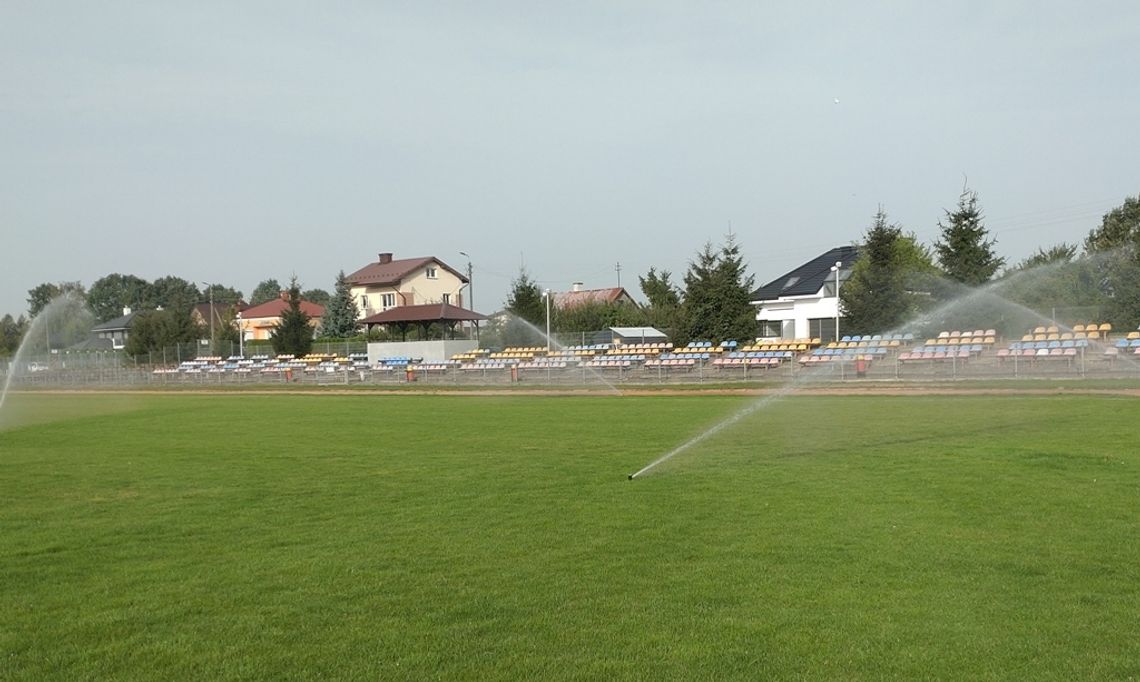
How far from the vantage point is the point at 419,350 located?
220ft

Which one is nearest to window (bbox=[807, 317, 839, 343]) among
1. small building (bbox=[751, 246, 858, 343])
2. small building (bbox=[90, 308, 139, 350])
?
small building (bbox=[751, 246, 858, 343])

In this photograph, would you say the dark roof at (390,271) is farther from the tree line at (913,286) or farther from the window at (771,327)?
the window at (771,327)

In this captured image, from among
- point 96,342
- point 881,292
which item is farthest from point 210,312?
point 881,292

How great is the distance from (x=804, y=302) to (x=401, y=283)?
178ft

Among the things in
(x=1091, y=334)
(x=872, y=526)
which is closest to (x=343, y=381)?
(x=1091, y=334)

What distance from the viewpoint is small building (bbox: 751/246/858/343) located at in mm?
70125

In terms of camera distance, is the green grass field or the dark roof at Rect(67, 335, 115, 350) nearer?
the green grass field

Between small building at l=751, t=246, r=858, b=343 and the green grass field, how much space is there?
2039 inches

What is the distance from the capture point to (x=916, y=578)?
844 cm

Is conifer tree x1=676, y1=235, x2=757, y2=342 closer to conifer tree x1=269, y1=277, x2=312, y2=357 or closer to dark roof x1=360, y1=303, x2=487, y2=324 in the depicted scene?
dark roof x1=360, y1=303, x2=487, y2=324

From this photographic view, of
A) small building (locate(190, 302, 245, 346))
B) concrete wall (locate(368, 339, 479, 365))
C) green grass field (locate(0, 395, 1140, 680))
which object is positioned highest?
small building (locate(190, 302, 245, 346))

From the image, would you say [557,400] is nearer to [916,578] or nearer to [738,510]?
[738,510]

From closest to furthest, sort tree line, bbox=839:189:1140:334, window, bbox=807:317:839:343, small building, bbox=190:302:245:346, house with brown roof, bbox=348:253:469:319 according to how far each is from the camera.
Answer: tree line, bbox=839:189:1140:334, window, bbox=807:317:839:343, house with brown roof, bbox=348:253:469:319, small building, bbox=190:302:245:346

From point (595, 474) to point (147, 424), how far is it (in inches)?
750
